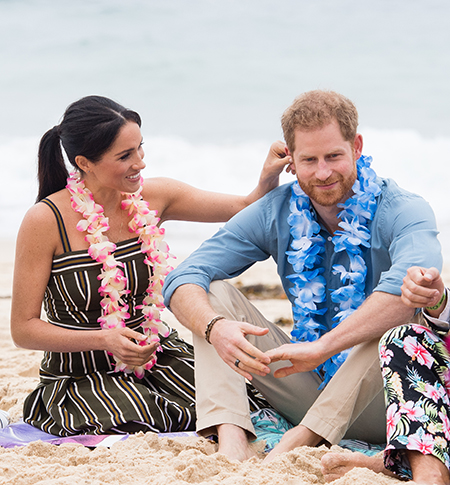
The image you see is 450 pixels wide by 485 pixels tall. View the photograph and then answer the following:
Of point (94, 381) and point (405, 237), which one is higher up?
point (405, 237)

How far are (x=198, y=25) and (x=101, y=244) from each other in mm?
26735

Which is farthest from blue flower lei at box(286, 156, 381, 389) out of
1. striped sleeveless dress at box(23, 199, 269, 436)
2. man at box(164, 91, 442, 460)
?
striped sleeveless dress at box(23, 199, 269, 436)

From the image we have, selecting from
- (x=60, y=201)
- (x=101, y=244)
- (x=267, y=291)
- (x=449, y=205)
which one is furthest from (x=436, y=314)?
(x=449, y=205)

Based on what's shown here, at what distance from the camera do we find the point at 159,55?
1081 inches

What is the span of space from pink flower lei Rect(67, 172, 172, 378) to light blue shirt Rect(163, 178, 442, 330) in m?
0.31

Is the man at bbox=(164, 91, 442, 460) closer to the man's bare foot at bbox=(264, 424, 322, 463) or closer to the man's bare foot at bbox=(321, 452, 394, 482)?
the man's bare foot at bbox=(264, 424, 322, 463)

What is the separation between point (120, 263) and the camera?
10.7 feet

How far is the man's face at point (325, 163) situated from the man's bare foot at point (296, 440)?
1121mm

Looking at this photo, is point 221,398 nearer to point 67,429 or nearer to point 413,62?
point 67,429

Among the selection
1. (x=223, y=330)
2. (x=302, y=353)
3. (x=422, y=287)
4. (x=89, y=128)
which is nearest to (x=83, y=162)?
(x=89, y=128)

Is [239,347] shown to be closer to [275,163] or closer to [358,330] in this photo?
[358,330]

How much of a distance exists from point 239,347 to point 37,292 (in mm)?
1247

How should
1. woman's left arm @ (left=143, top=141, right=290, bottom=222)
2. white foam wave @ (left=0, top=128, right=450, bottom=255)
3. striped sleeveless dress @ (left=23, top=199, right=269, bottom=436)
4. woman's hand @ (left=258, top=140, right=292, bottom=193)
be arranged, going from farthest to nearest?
white foam wave @ (left=0, top=128, right=450, bottom=255) < woman's left arm @ (left=143, top=141, right=290, bottom=222) < woman's hand @ (left=258, top=140, right=292, bottom=193) < striped sleeveless dress @ (left=23, top=199, right=269, bottom=436)

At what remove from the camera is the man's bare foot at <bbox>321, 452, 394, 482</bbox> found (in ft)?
6.97
